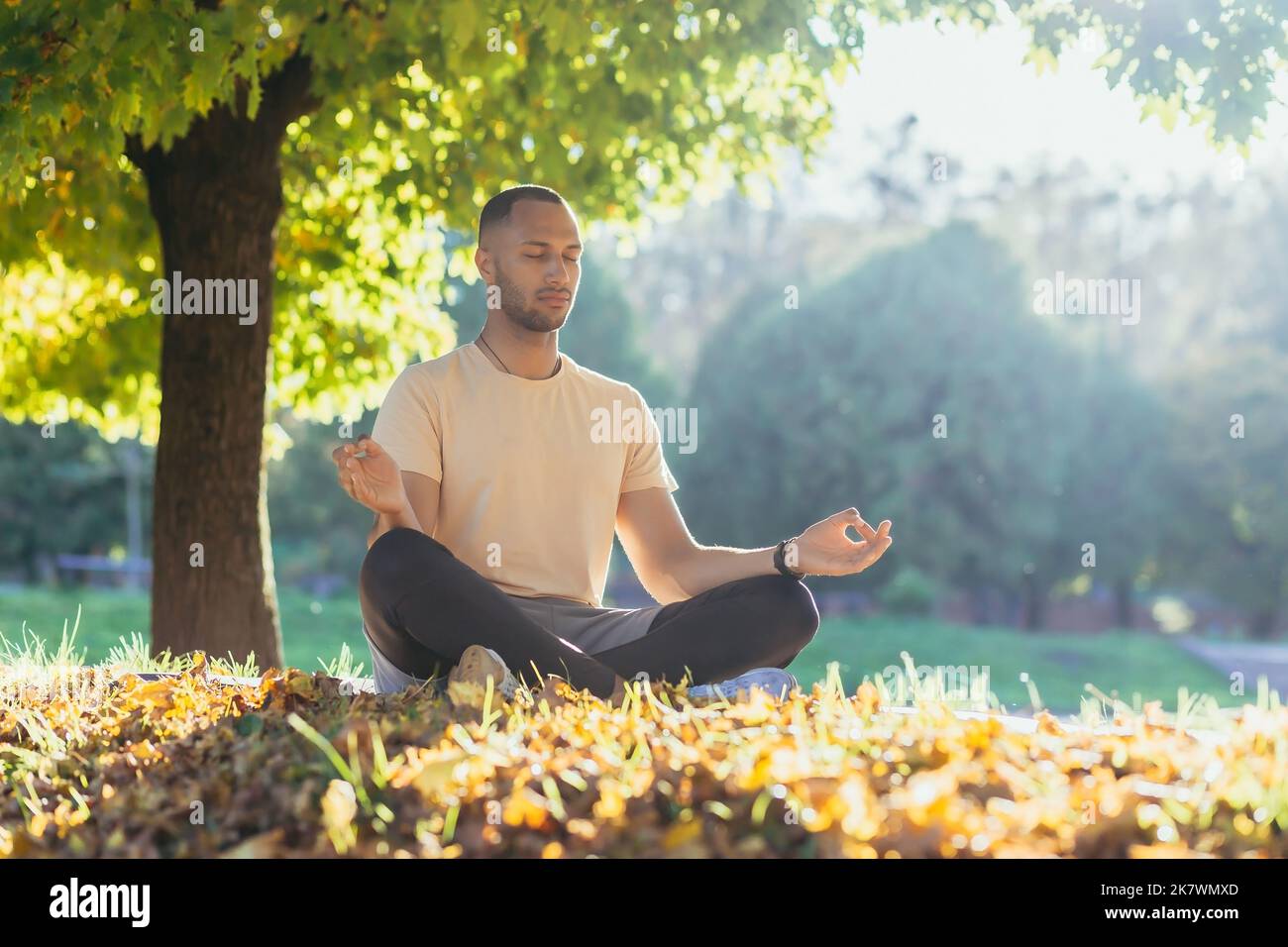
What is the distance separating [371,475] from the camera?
14.0 feet

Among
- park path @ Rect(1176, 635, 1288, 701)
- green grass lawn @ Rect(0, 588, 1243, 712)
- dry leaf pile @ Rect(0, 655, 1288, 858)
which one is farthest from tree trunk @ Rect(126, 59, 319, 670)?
park path @ Rect(1176, 635, 1288, 701)

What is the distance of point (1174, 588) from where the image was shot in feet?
114

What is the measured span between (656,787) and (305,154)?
6.63 meters

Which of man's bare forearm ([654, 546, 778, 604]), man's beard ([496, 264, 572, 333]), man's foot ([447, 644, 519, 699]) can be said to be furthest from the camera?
man's beard ([496, 264, 572, 333])

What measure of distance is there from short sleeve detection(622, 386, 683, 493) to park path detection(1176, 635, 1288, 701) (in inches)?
831

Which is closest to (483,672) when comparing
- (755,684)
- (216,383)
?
(755,684)

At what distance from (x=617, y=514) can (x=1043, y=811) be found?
2.96 meters

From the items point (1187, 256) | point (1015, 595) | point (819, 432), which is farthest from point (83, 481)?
point (1187, 256)

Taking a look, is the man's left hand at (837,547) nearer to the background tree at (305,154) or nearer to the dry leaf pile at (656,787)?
the dry leaf pile at (656,787)

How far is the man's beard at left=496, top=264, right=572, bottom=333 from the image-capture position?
16.6 feet

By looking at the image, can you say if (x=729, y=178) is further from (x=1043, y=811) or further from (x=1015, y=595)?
(x=1015, y=595)

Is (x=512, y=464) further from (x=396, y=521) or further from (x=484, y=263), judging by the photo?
(x=484, y=263)

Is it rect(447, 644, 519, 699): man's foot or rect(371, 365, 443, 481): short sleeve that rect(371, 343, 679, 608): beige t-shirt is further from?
rect(447, 644, 519, 699): man's foot

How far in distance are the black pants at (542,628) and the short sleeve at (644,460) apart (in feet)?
1.94
